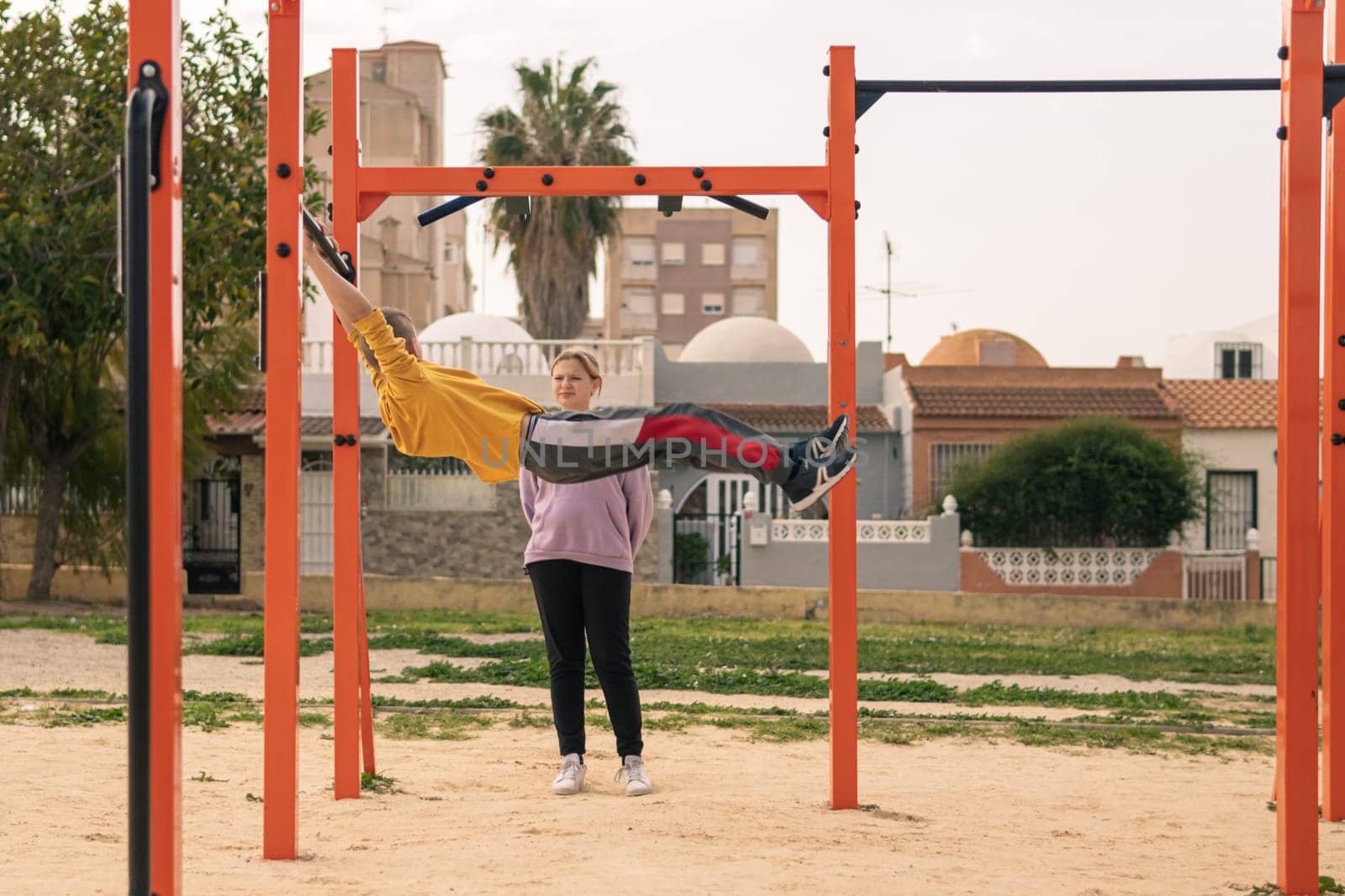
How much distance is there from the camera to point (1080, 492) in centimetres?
2689

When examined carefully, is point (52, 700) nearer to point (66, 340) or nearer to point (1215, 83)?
point (1215, 83)

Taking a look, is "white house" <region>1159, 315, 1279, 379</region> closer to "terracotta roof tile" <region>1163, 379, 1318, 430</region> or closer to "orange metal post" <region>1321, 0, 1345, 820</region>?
"terracotta roof tile" <region>1163, 379, 1318, 430</region>

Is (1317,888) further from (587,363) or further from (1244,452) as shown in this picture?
(1244,452)

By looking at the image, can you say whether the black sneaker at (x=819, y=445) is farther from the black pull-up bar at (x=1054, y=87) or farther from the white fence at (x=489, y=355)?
the white fence at (x=489, y=355)

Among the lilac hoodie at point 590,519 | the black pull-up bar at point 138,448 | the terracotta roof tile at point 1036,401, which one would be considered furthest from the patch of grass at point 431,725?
the terracotta roof tile at point 1036,401

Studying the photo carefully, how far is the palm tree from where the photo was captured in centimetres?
3516

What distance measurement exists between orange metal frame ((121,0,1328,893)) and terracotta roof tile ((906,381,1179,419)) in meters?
25.4

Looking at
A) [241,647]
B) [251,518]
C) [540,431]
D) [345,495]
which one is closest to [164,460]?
[540,431]

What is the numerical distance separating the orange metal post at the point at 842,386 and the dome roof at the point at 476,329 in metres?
26.2

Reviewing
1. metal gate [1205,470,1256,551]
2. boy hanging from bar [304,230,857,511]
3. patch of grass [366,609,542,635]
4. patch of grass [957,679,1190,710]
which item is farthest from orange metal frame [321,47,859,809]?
metal gate [1205,470,1256,551]

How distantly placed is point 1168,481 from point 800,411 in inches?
306

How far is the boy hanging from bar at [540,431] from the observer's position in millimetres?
4410

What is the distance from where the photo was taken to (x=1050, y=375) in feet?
109

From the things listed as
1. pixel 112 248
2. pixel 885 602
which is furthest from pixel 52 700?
pixel 885 602
